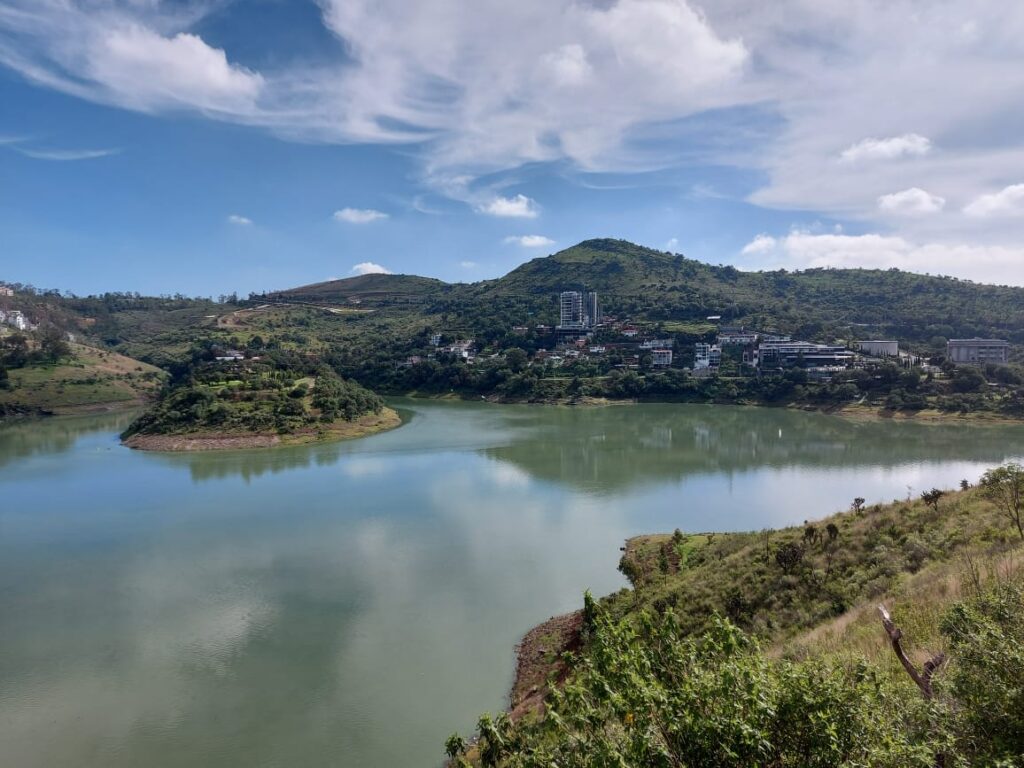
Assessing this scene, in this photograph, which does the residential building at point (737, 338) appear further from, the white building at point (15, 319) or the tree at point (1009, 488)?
the white building at point (15, 319)

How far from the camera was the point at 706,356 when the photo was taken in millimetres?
59812

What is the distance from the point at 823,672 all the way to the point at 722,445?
32315 mm

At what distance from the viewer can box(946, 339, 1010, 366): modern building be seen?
182 feet

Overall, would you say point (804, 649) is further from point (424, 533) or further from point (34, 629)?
point (34, 629)

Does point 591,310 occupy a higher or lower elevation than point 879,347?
higher

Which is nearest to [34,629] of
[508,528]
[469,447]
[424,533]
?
[424,533]

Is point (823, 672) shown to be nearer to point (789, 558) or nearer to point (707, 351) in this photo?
point (789, 558)

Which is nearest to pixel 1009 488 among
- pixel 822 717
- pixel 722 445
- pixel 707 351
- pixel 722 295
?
pixel 822 717

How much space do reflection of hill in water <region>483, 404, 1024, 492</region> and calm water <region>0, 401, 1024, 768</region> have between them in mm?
298

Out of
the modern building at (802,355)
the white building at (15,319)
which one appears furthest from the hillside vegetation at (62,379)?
the modern building at (802,355)

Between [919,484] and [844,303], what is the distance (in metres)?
74.0

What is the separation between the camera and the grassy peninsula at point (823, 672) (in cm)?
307

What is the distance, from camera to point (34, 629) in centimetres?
1277

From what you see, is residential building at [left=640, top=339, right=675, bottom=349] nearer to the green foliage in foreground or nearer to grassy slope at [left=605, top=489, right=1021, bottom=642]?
grassy slope at [left=605, top=489, right=1021, bottom=642]
